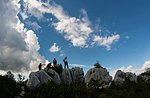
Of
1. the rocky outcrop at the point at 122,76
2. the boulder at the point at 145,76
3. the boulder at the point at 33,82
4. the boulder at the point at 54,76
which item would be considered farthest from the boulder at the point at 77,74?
the boulder at the point at 145,76

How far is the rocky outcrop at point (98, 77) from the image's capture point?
63406 mm

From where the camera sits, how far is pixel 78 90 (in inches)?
2045

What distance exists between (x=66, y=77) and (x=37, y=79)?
8698mm

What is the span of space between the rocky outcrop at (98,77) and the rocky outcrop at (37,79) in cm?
1110

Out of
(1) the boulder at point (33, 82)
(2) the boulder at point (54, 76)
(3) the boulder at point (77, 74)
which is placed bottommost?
(1) the boulder at point (33, 82)

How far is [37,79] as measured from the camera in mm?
53812

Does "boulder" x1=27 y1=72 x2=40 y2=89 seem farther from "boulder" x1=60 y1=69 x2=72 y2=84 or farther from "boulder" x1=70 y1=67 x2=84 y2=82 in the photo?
"boulder" x1=70 y1=67 x2=84 y2=82

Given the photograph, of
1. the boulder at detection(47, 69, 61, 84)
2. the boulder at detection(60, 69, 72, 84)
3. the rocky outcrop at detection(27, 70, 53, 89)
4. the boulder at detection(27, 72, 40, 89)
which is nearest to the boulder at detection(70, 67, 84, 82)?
the boulder at detection(60, 69, 72, 84)

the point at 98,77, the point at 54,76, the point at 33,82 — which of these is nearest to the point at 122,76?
the point at 98,77

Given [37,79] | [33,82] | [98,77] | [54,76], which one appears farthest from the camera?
[98,77]

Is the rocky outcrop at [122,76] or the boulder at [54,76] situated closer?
the boulder at [54,76]

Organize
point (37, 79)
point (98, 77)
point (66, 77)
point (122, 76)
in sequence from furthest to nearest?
point (122, 76) < point (98, 77) < point (66, 77) < point (37, 79)

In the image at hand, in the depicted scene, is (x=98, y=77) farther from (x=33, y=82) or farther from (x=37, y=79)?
(x=33, y=82)

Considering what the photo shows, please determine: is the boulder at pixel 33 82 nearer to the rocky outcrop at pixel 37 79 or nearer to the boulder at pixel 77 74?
the rocky outcrop at pixel 37 79
